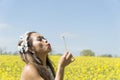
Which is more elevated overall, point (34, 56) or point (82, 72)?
point (34, 56)

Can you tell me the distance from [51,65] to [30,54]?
0.71 feet

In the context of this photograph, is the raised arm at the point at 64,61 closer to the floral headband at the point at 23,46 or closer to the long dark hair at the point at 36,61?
the long dark hair at the point at 36,61

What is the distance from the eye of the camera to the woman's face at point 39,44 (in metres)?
3.05

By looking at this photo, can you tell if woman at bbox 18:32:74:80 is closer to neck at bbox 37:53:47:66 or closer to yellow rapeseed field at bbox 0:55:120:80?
neck at bbox 37:53:47:66

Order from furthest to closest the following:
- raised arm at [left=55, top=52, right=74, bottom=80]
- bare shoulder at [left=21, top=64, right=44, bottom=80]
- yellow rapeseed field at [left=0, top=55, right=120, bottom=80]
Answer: yellow rapeseed field at [left=0, top=55, right=120, bottom=80] → bare shoulder at [left=21, top=64, right=44, bottom=80] → raised arm at [left=55, top=52, right=74, bottom=80]

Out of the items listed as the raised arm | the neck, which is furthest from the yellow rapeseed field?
the raised arm

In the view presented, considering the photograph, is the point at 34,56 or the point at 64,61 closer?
the point at 64,61

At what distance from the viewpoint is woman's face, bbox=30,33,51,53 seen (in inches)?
120

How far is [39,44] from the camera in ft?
10.3

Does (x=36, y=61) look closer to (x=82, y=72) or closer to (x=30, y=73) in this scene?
(x=30, y=73)

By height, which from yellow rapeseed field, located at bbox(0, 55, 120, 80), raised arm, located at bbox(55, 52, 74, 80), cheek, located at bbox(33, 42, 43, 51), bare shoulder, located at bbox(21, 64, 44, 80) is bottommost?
yellow rapeseed field, located at bbox(0, 55, 120, 80)

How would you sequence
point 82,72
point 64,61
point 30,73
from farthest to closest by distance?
point 82,72
point 30,73
point 64,61

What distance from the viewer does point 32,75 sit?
3.12m

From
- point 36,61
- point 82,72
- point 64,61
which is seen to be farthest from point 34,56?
point 82,72
